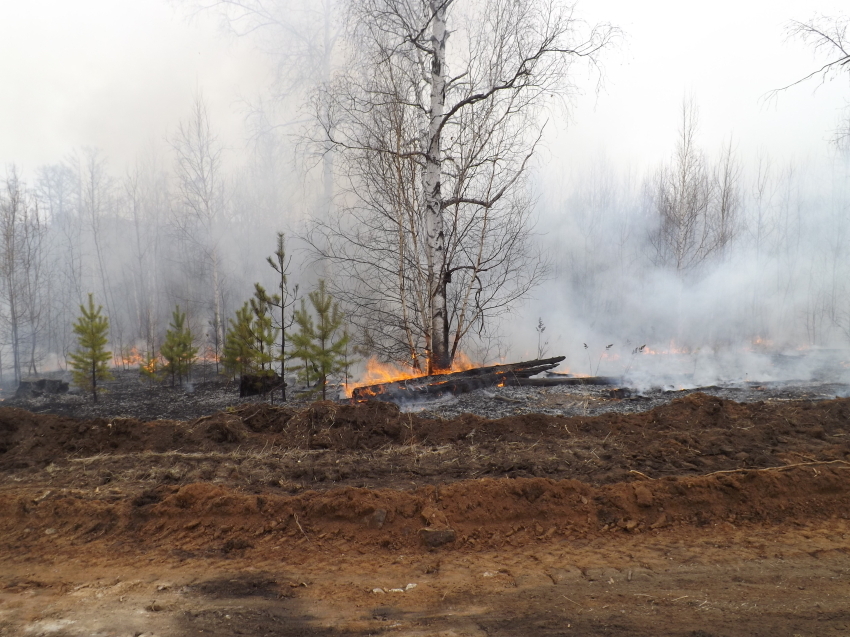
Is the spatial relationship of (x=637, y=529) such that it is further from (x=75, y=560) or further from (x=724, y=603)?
(x=75, y=560)

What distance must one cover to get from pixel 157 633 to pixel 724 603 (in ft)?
11.8

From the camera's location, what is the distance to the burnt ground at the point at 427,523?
11.0 feet

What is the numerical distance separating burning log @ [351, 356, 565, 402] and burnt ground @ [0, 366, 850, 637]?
8.43 ft

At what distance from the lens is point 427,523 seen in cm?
457

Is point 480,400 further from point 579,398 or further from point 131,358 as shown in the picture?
point 131,358

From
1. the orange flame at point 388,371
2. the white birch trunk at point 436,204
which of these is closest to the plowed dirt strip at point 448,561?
the white birch trunk at point 436,204

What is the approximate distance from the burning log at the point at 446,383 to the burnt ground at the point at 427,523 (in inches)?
101

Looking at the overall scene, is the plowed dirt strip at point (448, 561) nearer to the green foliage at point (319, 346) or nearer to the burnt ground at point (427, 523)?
the burnt ground at point (427, 523)

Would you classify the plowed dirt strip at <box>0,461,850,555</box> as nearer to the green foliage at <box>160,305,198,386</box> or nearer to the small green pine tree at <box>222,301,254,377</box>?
the small green pine tree at <box>222,301,254,377</box>

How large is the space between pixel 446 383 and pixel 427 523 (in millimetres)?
6123

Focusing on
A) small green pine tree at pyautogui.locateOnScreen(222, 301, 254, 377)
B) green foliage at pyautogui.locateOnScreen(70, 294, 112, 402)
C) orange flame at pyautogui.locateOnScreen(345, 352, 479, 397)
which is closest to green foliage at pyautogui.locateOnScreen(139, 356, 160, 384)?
green foliage at pyautogui.locateOnScreen(70, 294, 112, 402)

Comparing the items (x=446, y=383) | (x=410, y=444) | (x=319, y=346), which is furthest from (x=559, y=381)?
(x=410, y=444)

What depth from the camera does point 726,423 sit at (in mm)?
7238

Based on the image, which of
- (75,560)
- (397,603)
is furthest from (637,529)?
(75,560)
